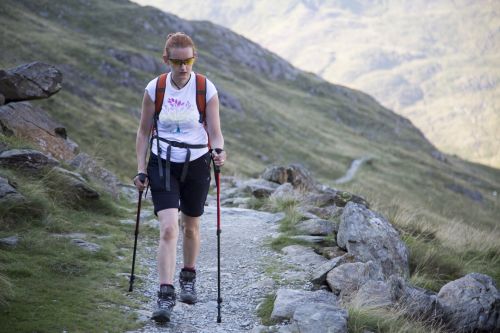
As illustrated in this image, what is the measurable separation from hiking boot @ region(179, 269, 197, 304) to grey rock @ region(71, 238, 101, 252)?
212 cm

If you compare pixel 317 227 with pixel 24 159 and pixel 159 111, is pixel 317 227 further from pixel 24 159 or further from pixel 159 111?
pixel 24 159

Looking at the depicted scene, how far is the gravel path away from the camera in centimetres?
701

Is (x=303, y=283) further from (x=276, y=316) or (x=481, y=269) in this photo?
(x=481, y=269)

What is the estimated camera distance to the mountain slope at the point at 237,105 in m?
45.9

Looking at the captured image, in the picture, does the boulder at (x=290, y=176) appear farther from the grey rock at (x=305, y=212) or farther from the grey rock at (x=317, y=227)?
the grey rock at (x=317, y=227)

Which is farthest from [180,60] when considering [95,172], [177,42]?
[95,172]

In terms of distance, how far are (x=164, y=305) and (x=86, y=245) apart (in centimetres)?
303

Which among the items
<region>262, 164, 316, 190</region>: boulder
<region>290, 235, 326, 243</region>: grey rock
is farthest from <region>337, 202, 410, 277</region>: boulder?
<region>262, 164, 316, 190</region>: boulder

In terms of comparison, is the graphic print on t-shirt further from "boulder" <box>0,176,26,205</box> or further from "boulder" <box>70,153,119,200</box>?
"boulder" <box>70,153,119,200</box>

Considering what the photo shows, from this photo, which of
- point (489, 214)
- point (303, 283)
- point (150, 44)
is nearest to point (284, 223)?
point (303, 283)

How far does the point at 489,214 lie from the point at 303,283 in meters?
69.2

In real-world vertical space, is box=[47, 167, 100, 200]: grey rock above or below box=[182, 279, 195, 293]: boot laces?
above

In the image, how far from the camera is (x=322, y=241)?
10797 millimetres

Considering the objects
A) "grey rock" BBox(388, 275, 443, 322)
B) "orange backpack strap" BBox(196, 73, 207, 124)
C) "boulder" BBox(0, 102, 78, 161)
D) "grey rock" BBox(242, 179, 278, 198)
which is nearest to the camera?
"orange backpack strap" BBox(196, 73, 207, 124)
